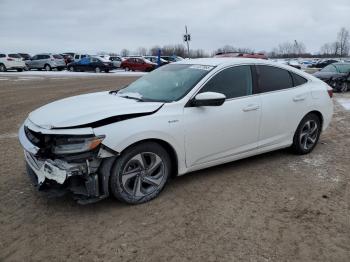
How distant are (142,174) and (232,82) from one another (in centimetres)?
178

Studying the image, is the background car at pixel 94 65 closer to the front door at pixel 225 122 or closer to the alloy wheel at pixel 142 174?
the front door at pixel 225 122

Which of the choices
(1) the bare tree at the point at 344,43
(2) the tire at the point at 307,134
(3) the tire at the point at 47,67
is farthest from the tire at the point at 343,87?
(1) the bare tree at the point at 344,43

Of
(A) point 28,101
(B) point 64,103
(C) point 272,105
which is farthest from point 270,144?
(A) point 28,101

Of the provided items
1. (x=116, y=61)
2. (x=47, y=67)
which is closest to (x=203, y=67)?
(x=47, y=67)

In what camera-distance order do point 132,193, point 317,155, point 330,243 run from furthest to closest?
1. point 317,155
2. point 132,193
3. point 330,243

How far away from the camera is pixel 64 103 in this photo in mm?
4648

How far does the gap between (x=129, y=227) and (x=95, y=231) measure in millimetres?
323

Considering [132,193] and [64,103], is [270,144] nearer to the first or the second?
[132,193]

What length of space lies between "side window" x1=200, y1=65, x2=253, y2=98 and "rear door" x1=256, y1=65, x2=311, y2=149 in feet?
0.69

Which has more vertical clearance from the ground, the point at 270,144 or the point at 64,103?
the point at 64,103

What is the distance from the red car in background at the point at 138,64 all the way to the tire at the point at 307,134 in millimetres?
30660

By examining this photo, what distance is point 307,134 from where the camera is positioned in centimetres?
596

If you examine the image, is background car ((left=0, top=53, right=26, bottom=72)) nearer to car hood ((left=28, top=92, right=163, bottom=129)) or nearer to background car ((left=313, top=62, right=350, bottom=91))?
background car ((left=313, top=62, right=350, bottom=91))

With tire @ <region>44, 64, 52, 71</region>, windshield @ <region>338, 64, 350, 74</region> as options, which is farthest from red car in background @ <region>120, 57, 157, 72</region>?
windshield @ <region>338, 64, 350, 74</region>
